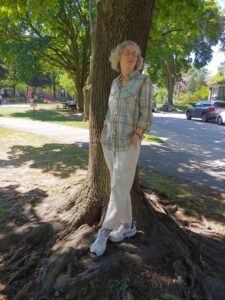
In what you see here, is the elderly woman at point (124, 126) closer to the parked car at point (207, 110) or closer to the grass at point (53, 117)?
the grass at point (53, 117)

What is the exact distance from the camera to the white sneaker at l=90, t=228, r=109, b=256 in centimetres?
381

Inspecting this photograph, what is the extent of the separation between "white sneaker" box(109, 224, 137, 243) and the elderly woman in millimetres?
65

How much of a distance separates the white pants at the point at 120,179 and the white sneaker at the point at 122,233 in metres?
0.12

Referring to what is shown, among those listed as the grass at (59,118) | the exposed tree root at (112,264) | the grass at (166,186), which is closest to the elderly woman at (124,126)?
the exposed tree root at (112,264)

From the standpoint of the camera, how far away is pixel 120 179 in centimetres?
376

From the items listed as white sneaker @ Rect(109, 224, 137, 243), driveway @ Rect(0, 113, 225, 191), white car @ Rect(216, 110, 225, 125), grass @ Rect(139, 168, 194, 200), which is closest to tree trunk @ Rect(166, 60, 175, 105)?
white car @ Rect(216, 110, 225, 125)

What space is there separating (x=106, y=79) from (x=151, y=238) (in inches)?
72.5

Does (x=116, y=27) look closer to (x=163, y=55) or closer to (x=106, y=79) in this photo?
(x=106, y=79)

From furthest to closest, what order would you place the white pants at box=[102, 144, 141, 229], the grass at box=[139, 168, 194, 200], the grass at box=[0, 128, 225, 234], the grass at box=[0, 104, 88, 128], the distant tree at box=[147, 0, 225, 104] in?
the grass at box=[0, 104, 88, 128], the distant tree at box=[147, 0, 225, 104], the grass at box=[139, 168, 194, 200], the grass at box=[0, 128, 225, 234], the white pants at box=[102, 144, 141, 229]

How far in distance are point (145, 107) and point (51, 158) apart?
642 centimetres

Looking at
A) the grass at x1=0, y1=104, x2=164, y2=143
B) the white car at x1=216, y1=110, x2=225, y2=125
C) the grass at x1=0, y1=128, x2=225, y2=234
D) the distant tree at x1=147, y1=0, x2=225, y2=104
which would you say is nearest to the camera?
the grass at x1=0, y1=128, x2=225, y2=234

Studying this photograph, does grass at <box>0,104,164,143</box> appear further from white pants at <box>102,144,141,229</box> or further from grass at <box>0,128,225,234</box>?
white pants at <box>102,144,141,229</box>

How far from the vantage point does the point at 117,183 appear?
379 centimetres

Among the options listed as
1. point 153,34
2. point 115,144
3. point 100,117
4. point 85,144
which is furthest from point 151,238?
point 85,144
